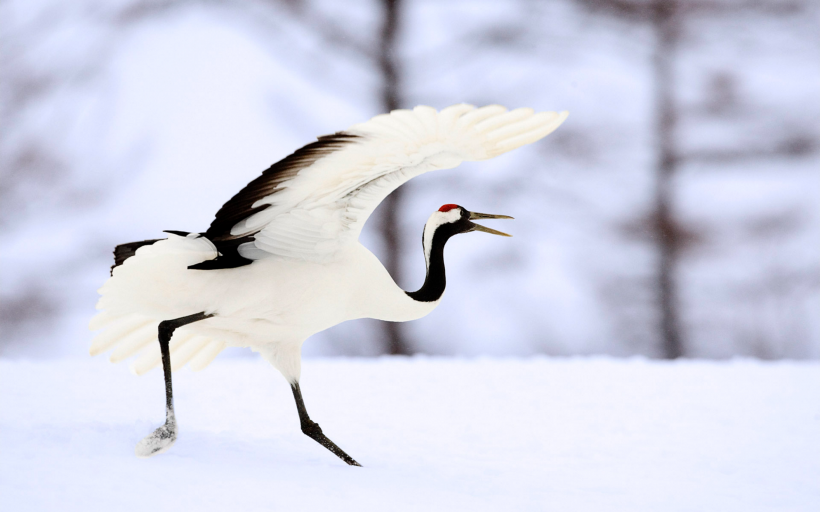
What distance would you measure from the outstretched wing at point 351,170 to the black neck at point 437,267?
0.43 metres

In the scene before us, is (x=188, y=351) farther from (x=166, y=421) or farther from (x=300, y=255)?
(x=300, y=255)

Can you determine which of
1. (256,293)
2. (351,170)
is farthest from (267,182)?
(256,293)

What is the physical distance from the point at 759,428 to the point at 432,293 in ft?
4.26

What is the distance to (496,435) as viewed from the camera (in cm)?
250

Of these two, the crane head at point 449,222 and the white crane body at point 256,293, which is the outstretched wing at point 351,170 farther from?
the crane head at point 449,222

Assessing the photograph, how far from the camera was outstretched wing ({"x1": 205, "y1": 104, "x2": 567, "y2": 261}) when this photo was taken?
1708mm

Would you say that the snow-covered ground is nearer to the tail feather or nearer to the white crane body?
the tail feather

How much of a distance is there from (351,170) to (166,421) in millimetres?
889

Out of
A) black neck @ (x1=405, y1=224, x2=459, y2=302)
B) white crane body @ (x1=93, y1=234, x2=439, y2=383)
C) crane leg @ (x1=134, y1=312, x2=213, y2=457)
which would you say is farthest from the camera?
black neck @ (x1=405, y1=224, x2=459, y2=302)

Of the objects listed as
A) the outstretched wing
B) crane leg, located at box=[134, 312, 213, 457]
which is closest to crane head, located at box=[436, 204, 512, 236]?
the outstretched wing

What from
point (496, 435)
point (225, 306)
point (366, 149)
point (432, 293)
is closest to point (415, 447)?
point (496, 435)

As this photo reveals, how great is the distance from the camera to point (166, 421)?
79.2 inches

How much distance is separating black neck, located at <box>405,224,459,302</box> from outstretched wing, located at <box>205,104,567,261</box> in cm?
43

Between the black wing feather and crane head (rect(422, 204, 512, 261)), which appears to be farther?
crane head (rect(422, 204, 512, 261))
